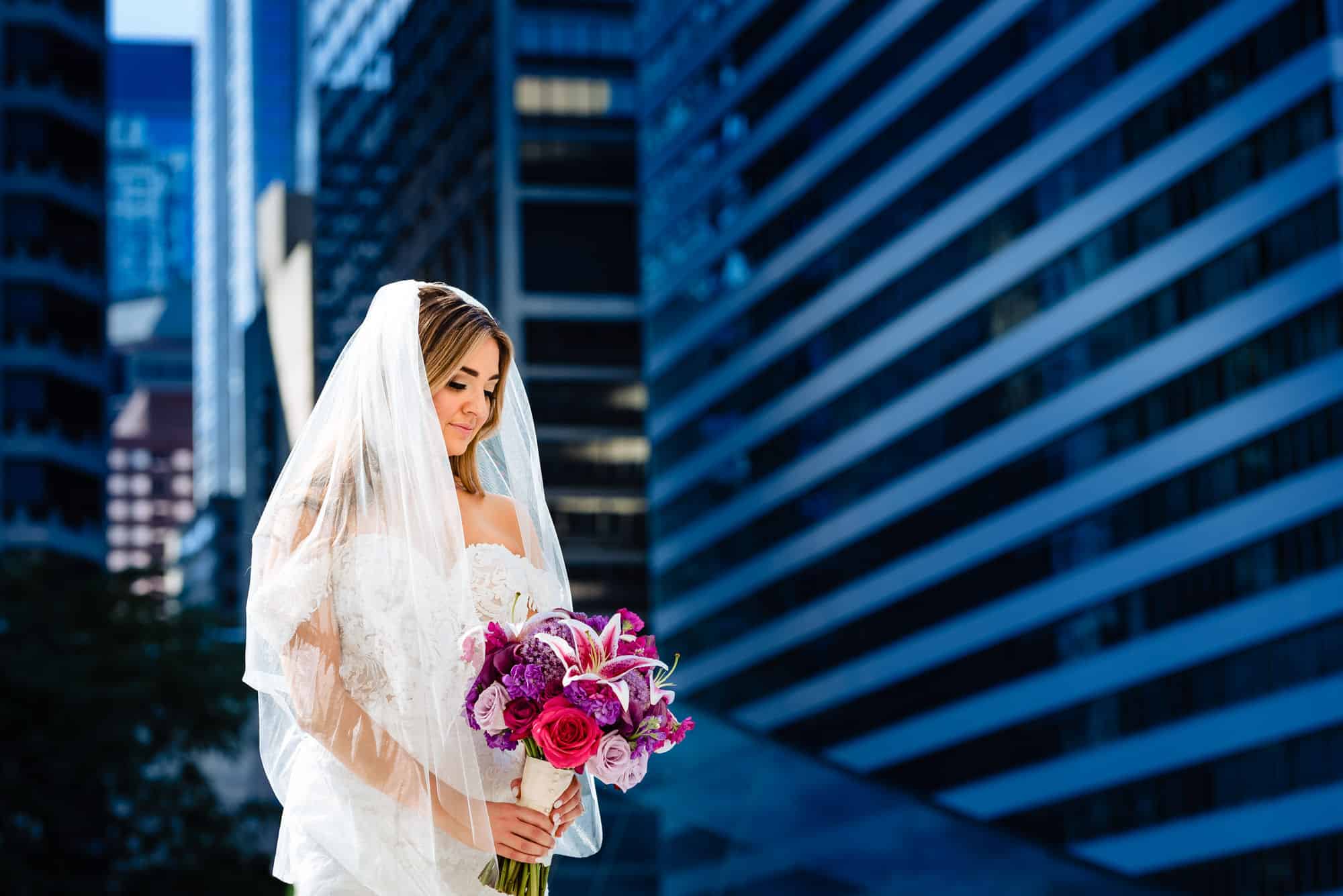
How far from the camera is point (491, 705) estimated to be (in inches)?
176

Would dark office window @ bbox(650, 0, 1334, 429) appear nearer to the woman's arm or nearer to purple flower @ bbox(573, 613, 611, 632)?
purple flower @ bbox(573, 613, 611, 632)

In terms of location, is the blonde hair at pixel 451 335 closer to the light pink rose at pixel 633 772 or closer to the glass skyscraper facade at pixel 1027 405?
the light pink rose at pixel 633 772

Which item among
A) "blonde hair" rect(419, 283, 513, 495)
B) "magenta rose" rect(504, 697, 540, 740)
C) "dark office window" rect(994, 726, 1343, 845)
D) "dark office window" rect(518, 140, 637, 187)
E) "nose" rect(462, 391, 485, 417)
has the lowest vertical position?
"dark office window" rect(994, 726, 1343, 845)

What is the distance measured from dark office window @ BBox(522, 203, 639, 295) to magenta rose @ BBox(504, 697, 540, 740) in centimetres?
10792

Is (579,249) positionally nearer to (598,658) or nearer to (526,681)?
(598,658)

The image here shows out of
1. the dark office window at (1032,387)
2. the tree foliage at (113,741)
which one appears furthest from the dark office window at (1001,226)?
the tree foliage at (113,741)

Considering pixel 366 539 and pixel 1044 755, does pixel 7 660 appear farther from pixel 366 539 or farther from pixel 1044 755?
pixel 1044 755

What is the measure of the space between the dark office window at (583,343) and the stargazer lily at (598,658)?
352 ft

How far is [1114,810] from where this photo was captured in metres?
71.8

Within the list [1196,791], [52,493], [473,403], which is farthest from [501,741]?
[52,493]

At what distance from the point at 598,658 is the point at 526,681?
217mm

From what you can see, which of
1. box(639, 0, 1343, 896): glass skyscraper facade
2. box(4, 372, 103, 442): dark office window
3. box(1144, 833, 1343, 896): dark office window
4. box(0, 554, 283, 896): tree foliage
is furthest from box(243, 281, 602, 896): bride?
box(4, 372, 103, 442): dark office window

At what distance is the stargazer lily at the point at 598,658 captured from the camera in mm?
4480

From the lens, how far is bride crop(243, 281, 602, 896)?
4.61 meters
